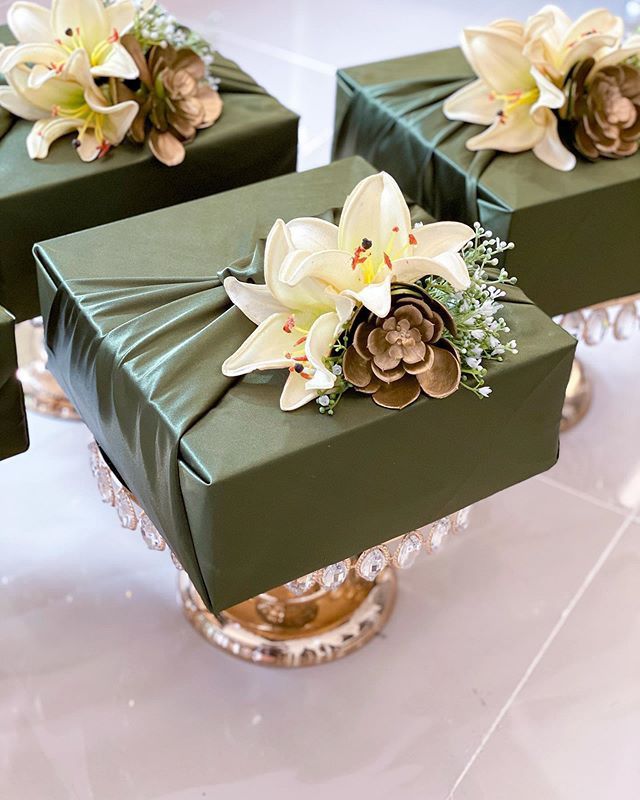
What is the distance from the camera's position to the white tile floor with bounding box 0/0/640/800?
148 cm

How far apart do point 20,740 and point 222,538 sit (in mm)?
551

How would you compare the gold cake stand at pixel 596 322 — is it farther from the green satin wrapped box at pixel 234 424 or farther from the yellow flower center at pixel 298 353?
the yellow flower center at pixel 298 353

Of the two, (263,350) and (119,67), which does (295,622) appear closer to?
(263,350)

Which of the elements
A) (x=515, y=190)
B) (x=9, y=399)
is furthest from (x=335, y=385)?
(x=515, y=190)

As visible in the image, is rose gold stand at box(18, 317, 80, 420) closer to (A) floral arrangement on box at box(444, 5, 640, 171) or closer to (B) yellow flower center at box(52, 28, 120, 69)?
(B) yellow flower center at box(52, 28, 120, 69)

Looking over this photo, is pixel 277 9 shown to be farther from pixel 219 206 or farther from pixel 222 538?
pixel 222 538

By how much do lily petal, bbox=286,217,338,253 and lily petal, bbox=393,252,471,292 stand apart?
4.0 inches

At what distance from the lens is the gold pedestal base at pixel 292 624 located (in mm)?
1619

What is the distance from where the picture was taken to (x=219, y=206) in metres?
1.49

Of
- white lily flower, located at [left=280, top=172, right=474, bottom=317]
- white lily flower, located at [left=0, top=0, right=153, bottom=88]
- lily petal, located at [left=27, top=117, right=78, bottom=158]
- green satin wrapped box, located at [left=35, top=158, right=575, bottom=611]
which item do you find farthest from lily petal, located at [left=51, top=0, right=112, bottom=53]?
white lily flower, located at [left=280, top=172, right=474, bottom=317]

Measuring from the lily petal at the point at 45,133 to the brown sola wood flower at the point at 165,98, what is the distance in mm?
92

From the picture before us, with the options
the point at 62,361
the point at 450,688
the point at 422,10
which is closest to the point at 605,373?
the point at 450,688

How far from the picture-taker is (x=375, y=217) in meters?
1.23

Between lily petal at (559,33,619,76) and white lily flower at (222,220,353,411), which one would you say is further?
lily petal at (559,33,619,76)
